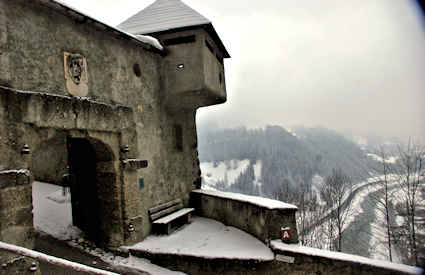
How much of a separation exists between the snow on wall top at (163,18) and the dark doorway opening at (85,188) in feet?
13.7

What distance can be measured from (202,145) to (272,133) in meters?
37.5

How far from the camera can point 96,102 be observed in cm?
649

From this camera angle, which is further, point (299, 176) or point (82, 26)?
point (299, 176)

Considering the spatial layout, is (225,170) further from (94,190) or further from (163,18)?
(94,190)

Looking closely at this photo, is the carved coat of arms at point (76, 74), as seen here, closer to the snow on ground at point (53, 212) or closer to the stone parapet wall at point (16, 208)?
the stone parapet wall at point (16, 208)

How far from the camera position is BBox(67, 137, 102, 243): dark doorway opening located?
24.6 ft

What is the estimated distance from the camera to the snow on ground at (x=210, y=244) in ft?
21.4

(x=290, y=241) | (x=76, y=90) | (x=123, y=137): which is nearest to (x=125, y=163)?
(x=123, y=137)

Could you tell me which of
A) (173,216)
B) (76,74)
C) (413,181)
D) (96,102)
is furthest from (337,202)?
(76,74)

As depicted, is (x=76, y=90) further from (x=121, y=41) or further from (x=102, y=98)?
(x=121, y=41)

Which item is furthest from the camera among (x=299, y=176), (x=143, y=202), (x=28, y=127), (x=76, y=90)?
(x=299, y=176)

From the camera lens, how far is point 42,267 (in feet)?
17.7

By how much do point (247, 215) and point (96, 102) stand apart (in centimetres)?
493

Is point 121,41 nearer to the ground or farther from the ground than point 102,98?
farther from the ground
